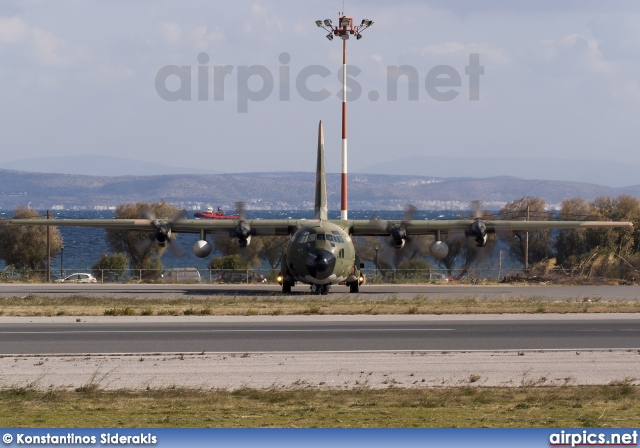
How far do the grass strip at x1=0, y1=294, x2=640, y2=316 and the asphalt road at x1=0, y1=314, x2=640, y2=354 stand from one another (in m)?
1.86

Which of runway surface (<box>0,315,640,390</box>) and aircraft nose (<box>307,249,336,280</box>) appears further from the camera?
aircraft nose (<box>307,249,336,280</box>)

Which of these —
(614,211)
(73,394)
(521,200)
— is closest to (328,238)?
(73,394)

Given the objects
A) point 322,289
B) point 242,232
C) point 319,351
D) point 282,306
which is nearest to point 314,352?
point 319,351

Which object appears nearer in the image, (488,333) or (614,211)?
(488,333)

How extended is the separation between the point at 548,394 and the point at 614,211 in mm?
55395

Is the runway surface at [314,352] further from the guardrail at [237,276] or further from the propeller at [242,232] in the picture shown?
the guardrail at [237,276]

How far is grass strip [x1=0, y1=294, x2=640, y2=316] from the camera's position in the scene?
30.7 meters

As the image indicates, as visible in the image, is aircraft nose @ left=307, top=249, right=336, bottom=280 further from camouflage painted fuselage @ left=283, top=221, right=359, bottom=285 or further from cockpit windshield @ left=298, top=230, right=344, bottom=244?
cockpit windshield @ left=298, top=230, right=344, bottom=244

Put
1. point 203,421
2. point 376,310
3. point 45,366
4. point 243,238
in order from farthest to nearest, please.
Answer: point 243,238, point 376,310, point 45,366, point 203,421

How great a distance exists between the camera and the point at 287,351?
20.2 meters

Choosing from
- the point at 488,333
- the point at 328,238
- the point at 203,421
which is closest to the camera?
the point at 203,421

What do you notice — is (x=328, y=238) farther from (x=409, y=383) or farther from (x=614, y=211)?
(x=614, y=211)

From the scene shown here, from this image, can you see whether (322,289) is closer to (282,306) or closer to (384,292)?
(384,292)

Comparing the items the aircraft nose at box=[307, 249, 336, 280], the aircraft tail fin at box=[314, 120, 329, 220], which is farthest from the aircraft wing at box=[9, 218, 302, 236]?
the aircraft nose at box=[307, 249, 336, 280]
